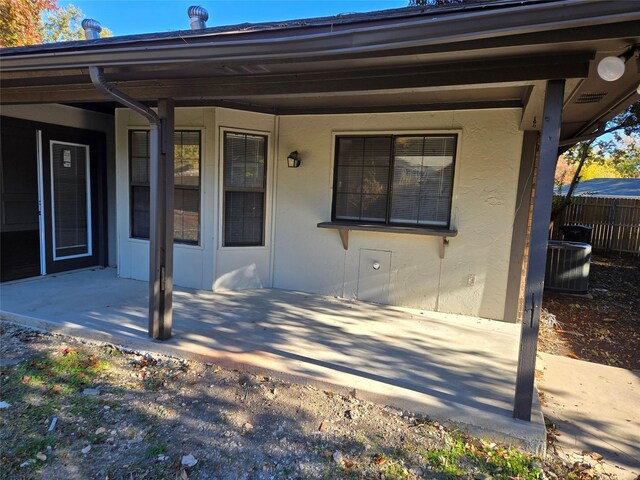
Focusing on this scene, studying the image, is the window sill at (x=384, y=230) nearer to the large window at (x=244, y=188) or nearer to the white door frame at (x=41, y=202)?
the large window at (x=244, y=188)

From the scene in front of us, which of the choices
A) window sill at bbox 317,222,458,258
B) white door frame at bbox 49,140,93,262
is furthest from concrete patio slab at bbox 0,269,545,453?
window sill at bbox 317,222,458,258

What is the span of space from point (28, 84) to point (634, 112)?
10519mm

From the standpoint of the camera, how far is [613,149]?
50.0 feet

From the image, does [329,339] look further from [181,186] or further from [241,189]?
[181,186]

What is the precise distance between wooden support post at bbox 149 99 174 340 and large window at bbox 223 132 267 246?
177cm

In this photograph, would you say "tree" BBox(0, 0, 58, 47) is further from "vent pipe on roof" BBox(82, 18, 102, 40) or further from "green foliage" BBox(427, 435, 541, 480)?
"green foliage" BBox(427, 435, 541, 480)

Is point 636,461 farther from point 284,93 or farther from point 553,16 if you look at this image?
point 284,93

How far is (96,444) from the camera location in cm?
231

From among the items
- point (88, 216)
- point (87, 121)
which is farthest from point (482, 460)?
point (87, 121)

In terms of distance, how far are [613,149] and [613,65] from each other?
53.8ft

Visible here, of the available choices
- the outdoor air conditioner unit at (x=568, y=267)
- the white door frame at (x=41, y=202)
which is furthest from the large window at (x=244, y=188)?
the outdoor air conditioner unit at (x=568, y=267)

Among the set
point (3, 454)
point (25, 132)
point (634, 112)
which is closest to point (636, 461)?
point (3, 454)

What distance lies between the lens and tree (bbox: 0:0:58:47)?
887 centimetres

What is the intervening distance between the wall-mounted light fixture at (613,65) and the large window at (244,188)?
13.3ft
